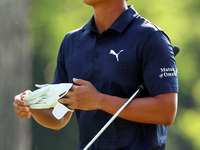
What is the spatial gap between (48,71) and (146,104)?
1079 cm

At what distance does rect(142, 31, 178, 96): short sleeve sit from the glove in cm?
47

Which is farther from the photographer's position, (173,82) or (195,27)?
(195,27)

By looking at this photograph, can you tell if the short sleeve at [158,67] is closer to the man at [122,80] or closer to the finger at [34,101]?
the man at [122,80]

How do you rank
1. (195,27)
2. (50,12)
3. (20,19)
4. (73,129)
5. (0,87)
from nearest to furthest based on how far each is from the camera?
(0,87) < (20,19) < (50,12) < (73,129) < (195,27)

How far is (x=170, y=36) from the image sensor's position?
14.9m

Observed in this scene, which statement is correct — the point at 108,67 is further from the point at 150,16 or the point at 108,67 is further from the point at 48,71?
the point at 150,16

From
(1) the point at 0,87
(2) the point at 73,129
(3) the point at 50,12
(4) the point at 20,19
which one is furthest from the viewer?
(2) the point at 73,129

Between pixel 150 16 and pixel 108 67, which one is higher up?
pixel 108 67

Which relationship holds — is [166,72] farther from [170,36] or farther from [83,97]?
[170,36]

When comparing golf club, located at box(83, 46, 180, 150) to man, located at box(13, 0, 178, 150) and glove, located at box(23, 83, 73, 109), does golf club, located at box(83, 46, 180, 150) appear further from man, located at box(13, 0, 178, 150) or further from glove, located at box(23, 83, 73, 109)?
glove, located at box(23, 83, 73, 109)

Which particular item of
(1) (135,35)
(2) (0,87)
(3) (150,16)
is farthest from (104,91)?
(3) (150,16)

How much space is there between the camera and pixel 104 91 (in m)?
3.29

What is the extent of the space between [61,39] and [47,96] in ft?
31.0

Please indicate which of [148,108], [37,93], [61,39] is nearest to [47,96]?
[37,93]
